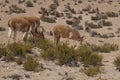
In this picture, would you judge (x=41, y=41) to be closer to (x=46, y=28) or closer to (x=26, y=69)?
(x=26, y=69)

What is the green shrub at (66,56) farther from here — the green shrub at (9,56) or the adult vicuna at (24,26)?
the adult vicuna at (24,26)

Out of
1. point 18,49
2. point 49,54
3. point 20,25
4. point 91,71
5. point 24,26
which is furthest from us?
point 24,26

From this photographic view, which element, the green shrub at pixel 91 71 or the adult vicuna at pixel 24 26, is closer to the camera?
the green shrub at pixel 91 71

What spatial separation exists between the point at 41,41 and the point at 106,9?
953 inches

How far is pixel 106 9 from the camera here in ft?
123

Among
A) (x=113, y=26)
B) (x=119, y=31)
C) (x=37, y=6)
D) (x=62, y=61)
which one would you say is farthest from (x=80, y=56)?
(x=37, y=6)

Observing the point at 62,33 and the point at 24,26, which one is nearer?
the point at 24,26

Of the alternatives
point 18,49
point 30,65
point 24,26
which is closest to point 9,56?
point 18,49

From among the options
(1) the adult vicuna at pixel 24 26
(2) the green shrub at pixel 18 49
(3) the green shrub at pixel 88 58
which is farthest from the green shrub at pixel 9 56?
(1) the adult vicuna at pixel 24 26

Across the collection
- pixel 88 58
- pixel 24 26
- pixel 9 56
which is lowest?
pixel 24 26

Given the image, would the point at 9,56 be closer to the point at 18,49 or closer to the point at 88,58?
the point at 18,49

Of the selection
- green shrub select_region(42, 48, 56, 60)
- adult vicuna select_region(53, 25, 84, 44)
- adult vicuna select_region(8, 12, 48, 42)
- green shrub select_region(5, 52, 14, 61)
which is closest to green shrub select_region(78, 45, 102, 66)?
green shrub select_region(42, 48, 56, 60)

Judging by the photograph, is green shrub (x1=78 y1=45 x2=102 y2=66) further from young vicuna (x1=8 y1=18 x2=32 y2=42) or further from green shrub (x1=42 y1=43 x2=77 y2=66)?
young vicuna (x1=8 y1=18 x2=32 y2=42)

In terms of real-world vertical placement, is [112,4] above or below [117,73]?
below
